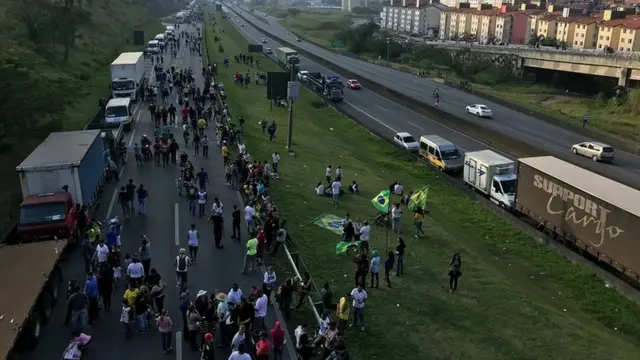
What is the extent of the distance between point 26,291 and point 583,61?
257ft

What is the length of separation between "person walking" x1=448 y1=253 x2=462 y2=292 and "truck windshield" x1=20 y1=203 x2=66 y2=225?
12.5 metres

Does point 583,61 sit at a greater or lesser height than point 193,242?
lesser

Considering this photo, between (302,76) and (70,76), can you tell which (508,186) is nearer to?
(70,76)

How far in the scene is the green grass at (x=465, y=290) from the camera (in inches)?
614

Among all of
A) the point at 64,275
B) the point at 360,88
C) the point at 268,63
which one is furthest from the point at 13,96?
the point at 268,63

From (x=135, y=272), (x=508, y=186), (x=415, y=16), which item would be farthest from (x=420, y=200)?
(x=415, y=16)

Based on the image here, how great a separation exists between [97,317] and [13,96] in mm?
16893

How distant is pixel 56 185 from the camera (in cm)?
2034

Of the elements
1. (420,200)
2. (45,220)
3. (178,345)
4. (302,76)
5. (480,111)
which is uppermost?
(45,220)

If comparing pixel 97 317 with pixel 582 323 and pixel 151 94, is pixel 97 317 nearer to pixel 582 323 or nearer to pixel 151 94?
pixel 582 323

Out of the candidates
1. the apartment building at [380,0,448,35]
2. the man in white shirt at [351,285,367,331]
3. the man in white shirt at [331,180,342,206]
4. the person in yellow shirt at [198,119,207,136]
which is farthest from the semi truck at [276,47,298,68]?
the apartment building at [380,0,448,35]

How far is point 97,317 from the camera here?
1536 cm

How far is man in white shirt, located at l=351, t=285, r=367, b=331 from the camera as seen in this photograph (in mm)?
15375

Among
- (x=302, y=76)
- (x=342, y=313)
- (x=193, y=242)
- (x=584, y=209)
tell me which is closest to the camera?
(x=342, y=313)
